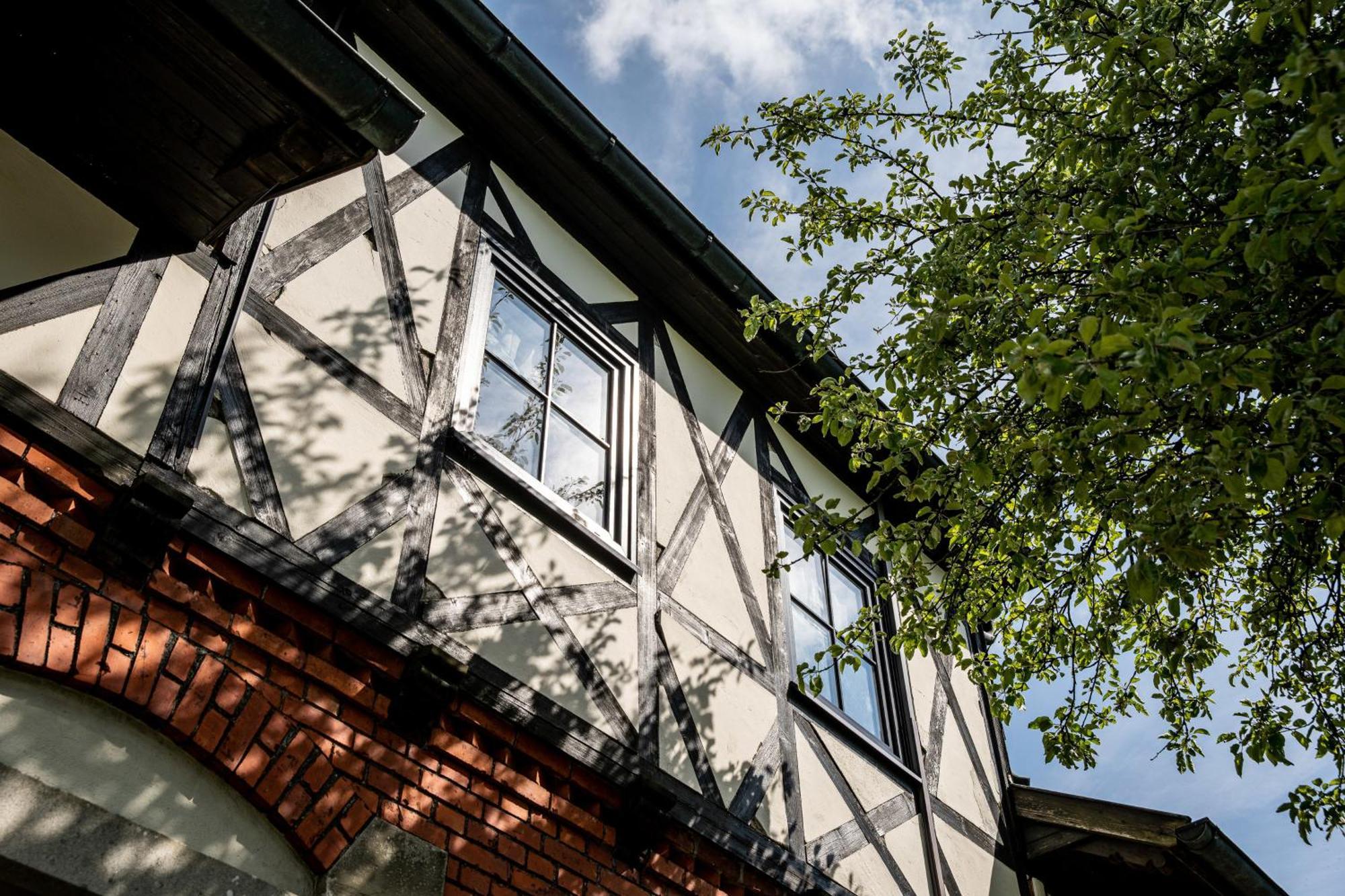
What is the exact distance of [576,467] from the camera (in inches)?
240

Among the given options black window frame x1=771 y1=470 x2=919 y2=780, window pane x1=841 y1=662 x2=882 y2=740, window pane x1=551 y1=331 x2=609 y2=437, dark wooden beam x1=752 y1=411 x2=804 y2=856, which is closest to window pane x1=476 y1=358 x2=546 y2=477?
window pane x1=551 y1=331 x2=609 y2=437

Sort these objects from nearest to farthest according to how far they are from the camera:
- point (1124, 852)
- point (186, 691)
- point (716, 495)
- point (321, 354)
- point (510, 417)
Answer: point (186, 691)
point (321, 354)
point (510, 417)
point (716, 495)
point (1124, 852)

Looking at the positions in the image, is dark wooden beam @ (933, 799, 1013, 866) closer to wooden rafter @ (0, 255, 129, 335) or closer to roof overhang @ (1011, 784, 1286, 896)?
roof overhang @ (1011, 784, 1286, 896)

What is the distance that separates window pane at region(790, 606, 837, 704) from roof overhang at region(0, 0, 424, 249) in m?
4.38

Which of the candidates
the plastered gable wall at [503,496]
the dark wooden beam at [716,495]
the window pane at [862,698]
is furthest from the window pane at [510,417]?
the window pane at [862,698]

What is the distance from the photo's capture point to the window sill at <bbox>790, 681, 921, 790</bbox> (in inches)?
260

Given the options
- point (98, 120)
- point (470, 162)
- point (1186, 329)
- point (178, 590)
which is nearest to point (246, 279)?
point (98, 120)

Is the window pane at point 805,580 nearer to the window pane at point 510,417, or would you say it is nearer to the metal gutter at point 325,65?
the window pane at point 510,417

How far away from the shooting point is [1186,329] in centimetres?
299

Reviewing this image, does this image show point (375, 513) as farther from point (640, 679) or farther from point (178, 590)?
point (640, 679)

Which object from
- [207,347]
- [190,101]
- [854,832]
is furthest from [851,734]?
[190,101]

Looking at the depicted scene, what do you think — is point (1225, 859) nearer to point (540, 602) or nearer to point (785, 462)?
point (785, 462)

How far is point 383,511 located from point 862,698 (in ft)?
13.7

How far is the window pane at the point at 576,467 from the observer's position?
5.91 m
